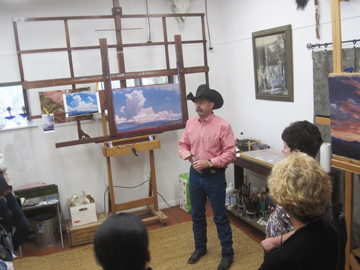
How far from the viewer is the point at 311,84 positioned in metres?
3.54

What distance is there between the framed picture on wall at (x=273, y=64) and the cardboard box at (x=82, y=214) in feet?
8.26

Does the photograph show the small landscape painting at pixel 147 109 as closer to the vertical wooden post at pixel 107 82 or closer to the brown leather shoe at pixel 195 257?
the vertical wooden post at pixel 107 82

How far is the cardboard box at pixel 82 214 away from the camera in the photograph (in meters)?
4.07

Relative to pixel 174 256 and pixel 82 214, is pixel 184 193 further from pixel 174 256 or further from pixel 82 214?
pixel 82 214

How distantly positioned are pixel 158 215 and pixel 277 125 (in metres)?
1.88

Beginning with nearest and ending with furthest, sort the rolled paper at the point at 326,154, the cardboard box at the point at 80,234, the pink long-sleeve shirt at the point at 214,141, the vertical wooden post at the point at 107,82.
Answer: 1. the rolled paper at the point at 326,154
2. the pink long-sleeve shirt at the point at 214,141
3. the vertical wooden post at the point at 107,82
4. the cardboard box at the point at 80,234

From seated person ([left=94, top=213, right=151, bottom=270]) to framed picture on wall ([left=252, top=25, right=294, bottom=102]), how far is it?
305cm

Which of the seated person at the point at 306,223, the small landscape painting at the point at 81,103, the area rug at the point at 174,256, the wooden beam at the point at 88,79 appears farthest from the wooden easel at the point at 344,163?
the small landscape painting at the point at 81,103

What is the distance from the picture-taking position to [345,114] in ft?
7.84

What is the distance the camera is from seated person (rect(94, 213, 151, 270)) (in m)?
1.21

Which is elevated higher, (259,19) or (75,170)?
(259,19)

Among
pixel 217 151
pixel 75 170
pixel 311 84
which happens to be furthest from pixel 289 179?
pixel 75 170

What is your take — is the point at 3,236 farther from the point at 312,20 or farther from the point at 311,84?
the point at 312,20

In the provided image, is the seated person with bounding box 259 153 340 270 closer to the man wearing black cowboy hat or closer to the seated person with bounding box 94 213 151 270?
the seated person with bounding box 94 213 151 270
